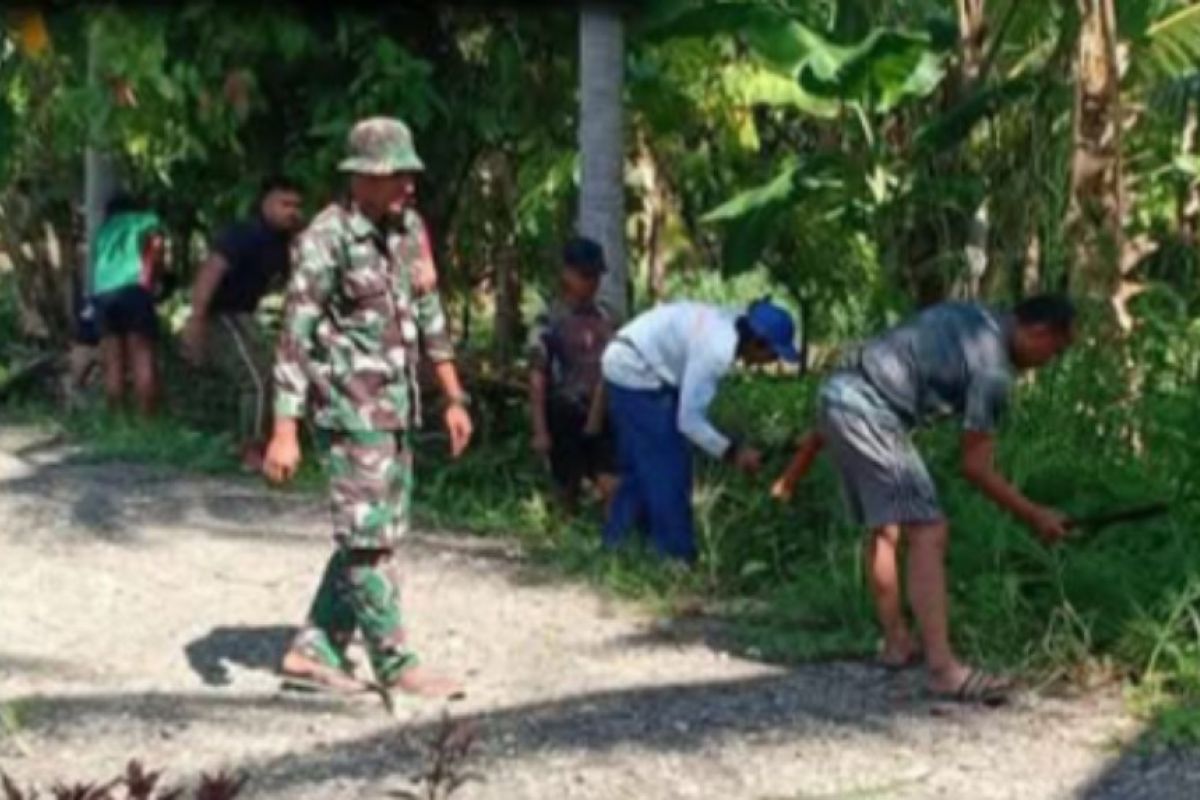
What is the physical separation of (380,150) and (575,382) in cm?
290

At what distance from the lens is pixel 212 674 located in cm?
691

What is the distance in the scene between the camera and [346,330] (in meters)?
6.28

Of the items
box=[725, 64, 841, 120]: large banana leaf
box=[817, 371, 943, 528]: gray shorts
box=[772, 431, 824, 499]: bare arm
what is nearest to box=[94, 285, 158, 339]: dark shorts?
box=[725, 64, 841, 120]: large banana leaf

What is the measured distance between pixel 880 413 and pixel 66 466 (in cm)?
522

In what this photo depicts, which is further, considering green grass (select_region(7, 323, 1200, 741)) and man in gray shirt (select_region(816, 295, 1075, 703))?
green grass (select_region(7, 323, 1200, 741))

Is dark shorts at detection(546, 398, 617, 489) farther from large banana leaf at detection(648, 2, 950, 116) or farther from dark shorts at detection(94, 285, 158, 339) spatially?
dark shorts at detection(94, 285, 158, 339)

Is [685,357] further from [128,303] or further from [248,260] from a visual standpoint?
[128,303]

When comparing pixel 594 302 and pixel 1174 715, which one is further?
pixel 594 302

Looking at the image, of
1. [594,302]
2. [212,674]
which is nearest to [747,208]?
[594,302]

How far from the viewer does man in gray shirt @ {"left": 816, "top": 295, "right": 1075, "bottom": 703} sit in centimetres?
647

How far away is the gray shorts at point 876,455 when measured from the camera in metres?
6.65

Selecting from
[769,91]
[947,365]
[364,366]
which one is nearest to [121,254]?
[769,91]

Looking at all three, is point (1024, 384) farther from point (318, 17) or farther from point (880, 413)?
point (318, 17)

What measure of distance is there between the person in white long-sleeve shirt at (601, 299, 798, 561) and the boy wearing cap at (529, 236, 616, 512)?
1.34 feet
